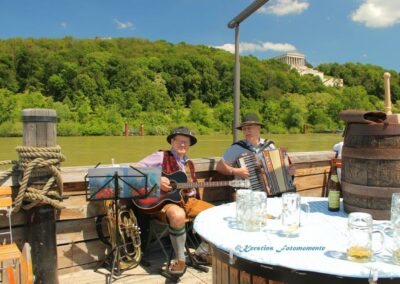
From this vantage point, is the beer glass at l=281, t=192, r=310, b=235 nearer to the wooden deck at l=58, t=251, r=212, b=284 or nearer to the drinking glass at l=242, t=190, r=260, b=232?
the drinking glass at l=242, t=190, r=260, b=232

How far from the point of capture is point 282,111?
64.2 meters

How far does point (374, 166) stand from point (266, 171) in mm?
1905

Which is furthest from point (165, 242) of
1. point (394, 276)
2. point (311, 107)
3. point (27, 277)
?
point (311, 107)

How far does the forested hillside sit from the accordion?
50532 mm

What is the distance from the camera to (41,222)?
2957 mm

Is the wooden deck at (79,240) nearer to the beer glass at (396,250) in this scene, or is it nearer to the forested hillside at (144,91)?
the beer glass at (396,250)

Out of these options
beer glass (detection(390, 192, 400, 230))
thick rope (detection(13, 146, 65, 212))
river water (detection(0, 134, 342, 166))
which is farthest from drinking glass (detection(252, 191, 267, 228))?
river water (detection(0, 134, 342, 166))

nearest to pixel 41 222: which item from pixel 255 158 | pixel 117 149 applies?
pixel 255 158

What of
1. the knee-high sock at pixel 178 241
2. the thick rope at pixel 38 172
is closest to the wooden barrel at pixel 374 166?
the knee-high sock at pixel 178 241

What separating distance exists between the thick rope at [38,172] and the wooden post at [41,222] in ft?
0.21

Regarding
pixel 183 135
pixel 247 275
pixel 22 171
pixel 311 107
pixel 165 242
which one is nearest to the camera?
pixel 247 275

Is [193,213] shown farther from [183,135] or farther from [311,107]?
[311,107]

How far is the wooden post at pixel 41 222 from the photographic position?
2.92 metres

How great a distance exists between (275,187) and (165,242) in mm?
1250
